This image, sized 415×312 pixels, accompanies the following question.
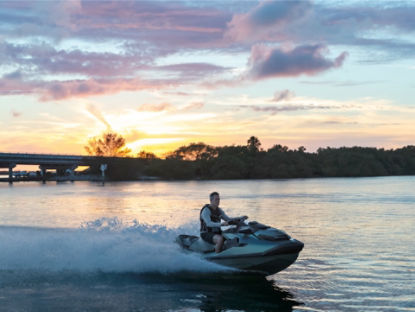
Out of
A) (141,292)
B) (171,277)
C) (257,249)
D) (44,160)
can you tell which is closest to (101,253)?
(171,277)

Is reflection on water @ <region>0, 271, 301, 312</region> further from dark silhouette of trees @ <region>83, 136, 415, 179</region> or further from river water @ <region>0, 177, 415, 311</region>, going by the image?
dark silhouette of trees @ <region>83, 136, 415, 179</region>

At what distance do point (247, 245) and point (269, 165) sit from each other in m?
123

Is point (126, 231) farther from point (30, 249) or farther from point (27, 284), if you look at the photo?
point (27, 284)

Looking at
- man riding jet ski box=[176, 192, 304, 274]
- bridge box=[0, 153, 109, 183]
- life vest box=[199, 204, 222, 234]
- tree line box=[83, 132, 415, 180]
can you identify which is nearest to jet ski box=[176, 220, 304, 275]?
man riding jet ski box=[176, 192, 304, 274]

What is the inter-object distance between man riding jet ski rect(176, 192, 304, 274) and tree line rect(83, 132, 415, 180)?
11570cm

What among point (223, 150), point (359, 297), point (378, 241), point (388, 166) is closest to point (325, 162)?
point (388, 166)

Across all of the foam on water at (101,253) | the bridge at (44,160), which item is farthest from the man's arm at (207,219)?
the bridge at (44,160)

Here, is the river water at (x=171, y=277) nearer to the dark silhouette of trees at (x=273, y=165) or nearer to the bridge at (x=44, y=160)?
the bridge at (x=44, y=160)

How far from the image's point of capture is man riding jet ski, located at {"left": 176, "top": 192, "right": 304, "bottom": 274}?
12453mm

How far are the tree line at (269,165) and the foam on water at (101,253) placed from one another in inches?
4441

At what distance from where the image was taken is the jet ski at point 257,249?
12.4 meters

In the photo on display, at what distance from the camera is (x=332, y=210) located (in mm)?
33625

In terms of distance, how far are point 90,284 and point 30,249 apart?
305 centimetres

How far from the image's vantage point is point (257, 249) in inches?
492
